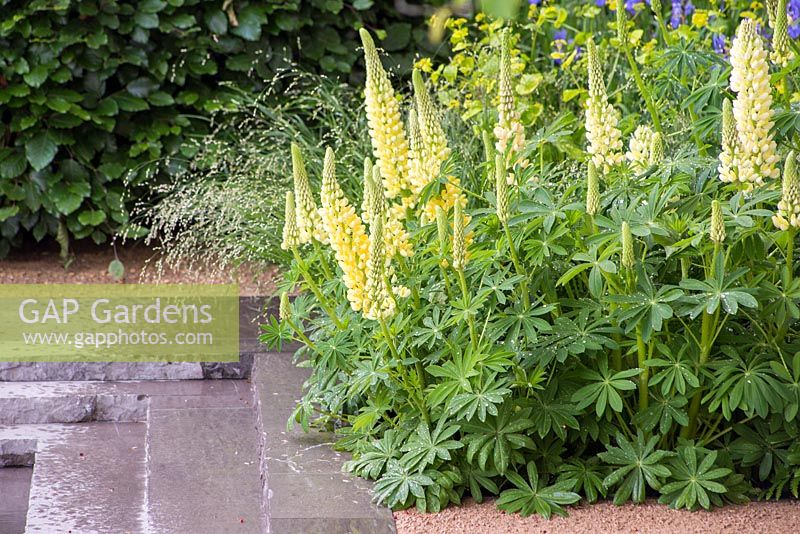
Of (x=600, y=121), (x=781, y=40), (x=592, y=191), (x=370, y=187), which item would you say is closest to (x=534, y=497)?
(x=592, y=191)

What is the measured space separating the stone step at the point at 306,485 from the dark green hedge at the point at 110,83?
2183 millimetres

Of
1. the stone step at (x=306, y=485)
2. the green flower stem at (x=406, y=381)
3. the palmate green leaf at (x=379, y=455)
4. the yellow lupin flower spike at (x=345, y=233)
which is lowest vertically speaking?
the stone step at (x=306, y=485)

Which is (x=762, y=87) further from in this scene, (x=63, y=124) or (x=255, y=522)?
(x=63, y=124)

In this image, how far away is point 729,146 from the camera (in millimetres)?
2936

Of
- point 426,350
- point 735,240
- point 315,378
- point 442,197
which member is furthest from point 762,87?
point 315,378

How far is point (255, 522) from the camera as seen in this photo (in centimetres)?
339

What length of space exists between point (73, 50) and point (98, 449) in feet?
7.89

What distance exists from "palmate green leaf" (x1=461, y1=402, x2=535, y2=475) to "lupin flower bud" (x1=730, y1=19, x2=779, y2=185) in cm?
97

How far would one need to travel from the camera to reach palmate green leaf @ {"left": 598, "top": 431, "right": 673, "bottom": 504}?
10.3 feet

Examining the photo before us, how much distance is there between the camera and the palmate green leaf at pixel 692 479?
122 inches

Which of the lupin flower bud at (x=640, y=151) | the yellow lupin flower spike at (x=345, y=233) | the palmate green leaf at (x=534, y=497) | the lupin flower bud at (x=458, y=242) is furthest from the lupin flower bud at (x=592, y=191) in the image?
the palmate green leaf at (x=534, y=497)

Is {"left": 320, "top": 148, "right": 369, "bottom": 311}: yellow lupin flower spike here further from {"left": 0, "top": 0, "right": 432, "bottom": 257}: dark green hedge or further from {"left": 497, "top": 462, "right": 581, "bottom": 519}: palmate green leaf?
{"left": 0, "top": 0, "right": 432, "bottom": 257}: dark green hedge

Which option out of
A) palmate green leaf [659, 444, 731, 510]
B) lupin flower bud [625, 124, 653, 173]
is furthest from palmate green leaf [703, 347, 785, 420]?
lupin flower bud [625, 124, 653, 173]

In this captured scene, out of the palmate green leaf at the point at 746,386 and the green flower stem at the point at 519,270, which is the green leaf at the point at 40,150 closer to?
the green flower stem at the point at 519,270
